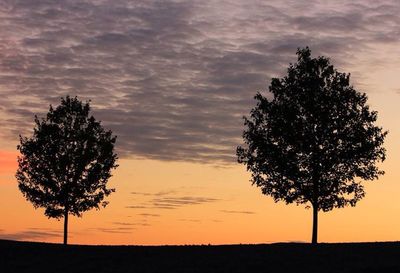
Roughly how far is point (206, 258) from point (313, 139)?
51.9 feet

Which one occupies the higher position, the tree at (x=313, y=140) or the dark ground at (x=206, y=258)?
the tree at (x=313, y=140)

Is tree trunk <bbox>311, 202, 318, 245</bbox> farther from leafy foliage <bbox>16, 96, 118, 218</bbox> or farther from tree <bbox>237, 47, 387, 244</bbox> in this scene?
leafy foliage <bbox>16, 96, 118, 218</bbox>

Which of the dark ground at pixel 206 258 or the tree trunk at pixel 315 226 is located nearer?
the dark ground at pixel 206 258

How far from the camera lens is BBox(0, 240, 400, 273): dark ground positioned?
38.0 metres

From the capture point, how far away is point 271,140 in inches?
2163

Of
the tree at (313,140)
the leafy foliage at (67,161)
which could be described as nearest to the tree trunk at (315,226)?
the tree at (313,140)

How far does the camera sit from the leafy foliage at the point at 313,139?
2103 inches

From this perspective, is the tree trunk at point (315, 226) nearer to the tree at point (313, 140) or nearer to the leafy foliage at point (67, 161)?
the tree at point (313, 140)

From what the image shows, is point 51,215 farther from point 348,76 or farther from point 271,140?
point 348,76

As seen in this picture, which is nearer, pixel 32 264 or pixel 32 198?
pixel 32 264

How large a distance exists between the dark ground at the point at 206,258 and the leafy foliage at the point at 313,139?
6880mm

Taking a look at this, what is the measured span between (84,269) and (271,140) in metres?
20.1

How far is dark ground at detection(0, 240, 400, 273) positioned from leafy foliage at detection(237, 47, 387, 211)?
22.6ft

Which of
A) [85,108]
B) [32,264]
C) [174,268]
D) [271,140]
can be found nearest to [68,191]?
[85,108]
